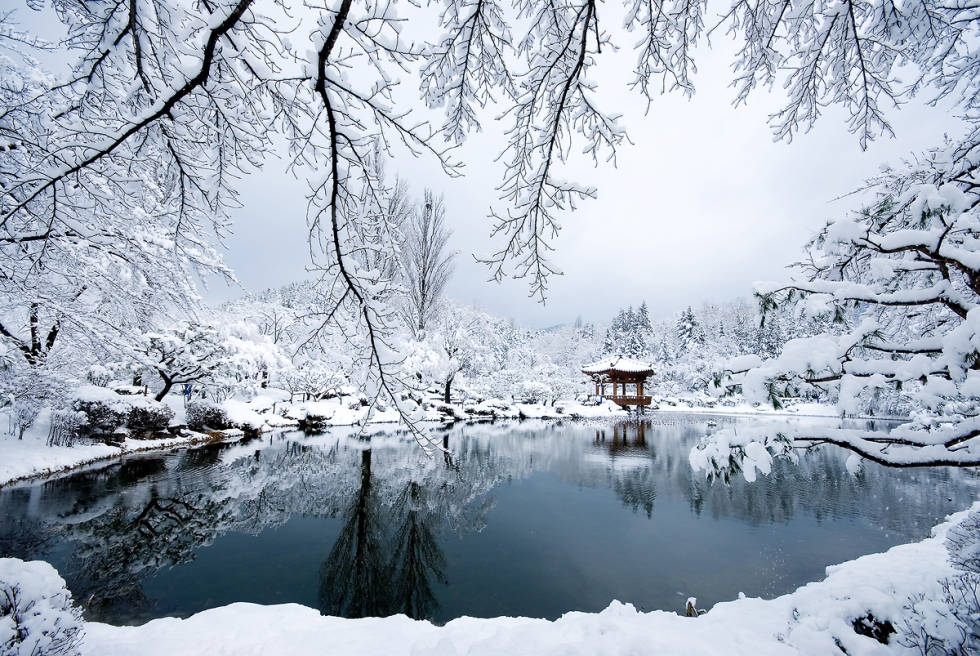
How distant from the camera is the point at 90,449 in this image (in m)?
8.73

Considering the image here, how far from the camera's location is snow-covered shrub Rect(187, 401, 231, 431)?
41.9 feet

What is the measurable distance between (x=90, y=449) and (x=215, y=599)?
321 inches

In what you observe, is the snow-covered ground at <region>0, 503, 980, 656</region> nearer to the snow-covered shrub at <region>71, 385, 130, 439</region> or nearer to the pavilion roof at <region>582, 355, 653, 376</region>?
the snow-covered shrub at <region>71, 385, 130, 439</region>

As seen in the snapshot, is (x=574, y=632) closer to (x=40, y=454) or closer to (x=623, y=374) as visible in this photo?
(x=40, y=454)

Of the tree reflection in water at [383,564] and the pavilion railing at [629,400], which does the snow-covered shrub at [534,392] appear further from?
the tree reflection in water at [383,564]

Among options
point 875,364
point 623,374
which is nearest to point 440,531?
point 875,364

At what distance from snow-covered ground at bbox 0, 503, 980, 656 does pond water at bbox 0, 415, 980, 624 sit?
93cm

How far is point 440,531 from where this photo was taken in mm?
5914

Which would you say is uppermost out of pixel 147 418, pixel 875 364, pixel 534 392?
pixel 875 364

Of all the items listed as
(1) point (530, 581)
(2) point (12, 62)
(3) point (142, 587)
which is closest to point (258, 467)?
(3) point (142, 587)

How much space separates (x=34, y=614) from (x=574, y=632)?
321 centimetres

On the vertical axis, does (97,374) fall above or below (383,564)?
above

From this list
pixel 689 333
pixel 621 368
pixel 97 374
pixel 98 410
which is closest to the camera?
pixel 98 410

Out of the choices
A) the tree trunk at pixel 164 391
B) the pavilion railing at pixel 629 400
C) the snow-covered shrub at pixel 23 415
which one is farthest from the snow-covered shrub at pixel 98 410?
the pavilion railing at pixel 629 400
